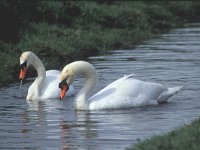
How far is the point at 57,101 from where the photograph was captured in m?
18.3

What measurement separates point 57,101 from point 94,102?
5.79ft

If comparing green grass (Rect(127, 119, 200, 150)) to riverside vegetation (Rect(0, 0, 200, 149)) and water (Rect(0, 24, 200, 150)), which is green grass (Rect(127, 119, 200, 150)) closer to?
water (Rect(0, 24, 200, 150))

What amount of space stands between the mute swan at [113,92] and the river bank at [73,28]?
319 cm

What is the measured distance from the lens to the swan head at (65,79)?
1695 centimetres

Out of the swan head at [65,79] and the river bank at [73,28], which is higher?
the swan head at [65,79]

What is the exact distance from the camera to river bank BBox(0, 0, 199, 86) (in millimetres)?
23859

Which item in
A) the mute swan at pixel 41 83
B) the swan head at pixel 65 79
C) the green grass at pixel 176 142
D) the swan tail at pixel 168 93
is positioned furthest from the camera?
the mute swan at pixel 41 83

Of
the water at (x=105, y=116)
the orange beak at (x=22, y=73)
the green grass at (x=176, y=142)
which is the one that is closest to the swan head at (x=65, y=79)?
the water at (x=105, y=116)

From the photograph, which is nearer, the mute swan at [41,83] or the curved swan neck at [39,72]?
the mute swan at [41,83]

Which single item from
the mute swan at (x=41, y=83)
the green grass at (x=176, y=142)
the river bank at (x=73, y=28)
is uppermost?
the green grass at (x=176, y=142)

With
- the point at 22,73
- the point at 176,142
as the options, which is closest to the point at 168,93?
the point at 22,73

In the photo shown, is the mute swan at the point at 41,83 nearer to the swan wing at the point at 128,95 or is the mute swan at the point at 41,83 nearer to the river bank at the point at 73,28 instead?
the river bank at the point at 73,28

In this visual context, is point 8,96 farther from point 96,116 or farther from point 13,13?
point 13,13

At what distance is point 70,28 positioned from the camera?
2919 cm
